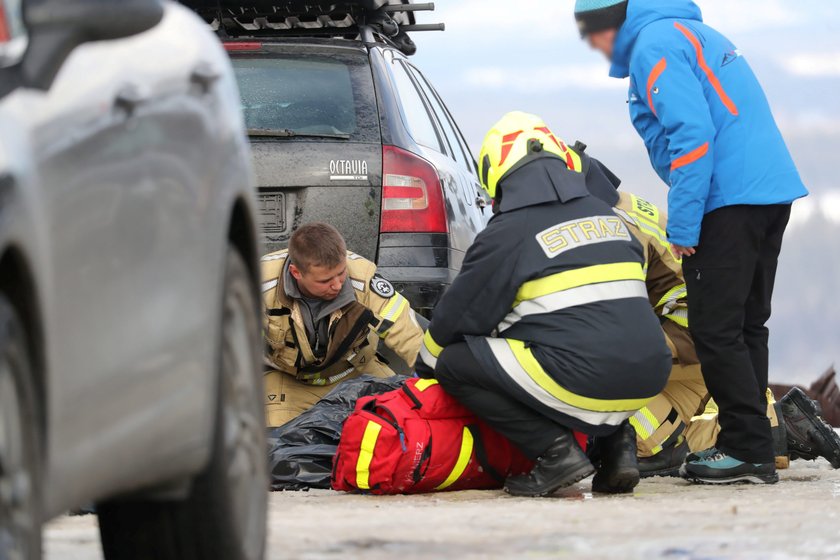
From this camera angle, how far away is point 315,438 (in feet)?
21.7

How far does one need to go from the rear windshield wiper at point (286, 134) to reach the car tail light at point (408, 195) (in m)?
0.21

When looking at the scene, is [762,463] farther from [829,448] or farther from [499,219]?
[499,219]

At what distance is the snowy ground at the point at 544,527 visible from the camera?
394 cm

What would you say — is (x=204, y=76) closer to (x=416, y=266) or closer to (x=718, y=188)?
(x=718, y=188)

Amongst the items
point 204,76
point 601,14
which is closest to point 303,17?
point 601,14

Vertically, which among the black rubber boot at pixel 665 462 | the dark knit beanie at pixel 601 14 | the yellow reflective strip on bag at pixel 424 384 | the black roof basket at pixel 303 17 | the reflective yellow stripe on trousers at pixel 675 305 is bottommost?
the black rubber boot at pixel 665 462

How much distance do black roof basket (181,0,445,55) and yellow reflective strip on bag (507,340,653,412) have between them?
2.07m

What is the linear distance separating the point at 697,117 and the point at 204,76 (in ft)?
11.2

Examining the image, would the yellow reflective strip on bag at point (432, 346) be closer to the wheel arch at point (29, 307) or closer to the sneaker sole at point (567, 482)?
the sneaker sole at point (567, 482)

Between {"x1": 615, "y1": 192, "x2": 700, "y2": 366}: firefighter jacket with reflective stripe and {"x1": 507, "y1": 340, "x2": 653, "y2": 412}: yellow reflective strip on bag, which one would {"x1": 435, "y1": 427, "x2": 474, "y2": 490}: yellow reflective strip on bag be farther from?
{"x1": 615, "y1": 192, "x2": 700, "y2": 366}: firefighter jacket with reflective stripe

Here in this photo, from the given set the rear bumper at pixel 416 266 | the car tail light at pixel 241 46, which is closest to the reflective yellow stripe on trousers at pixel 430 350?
the rear bumper at pixel 416 266

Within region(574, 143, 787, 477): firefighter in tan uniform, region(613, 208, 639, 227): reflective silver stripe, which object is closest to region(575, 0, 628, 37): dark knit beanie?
region(574, 143, 787, 477): firefighter in tan uniform

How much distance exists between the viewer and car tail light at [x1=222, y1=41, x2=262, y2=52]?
7262mm

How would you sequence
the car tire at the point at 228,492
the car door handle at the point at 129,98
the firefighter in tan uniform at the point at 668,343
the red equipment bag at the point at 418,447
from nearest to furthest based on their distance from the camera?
the car door handle at the point at 129,98, the car tire at the point at 228,492, the red equipment bag at the point at 418,447, the firefighter in tan uniform at the point at 668,343
